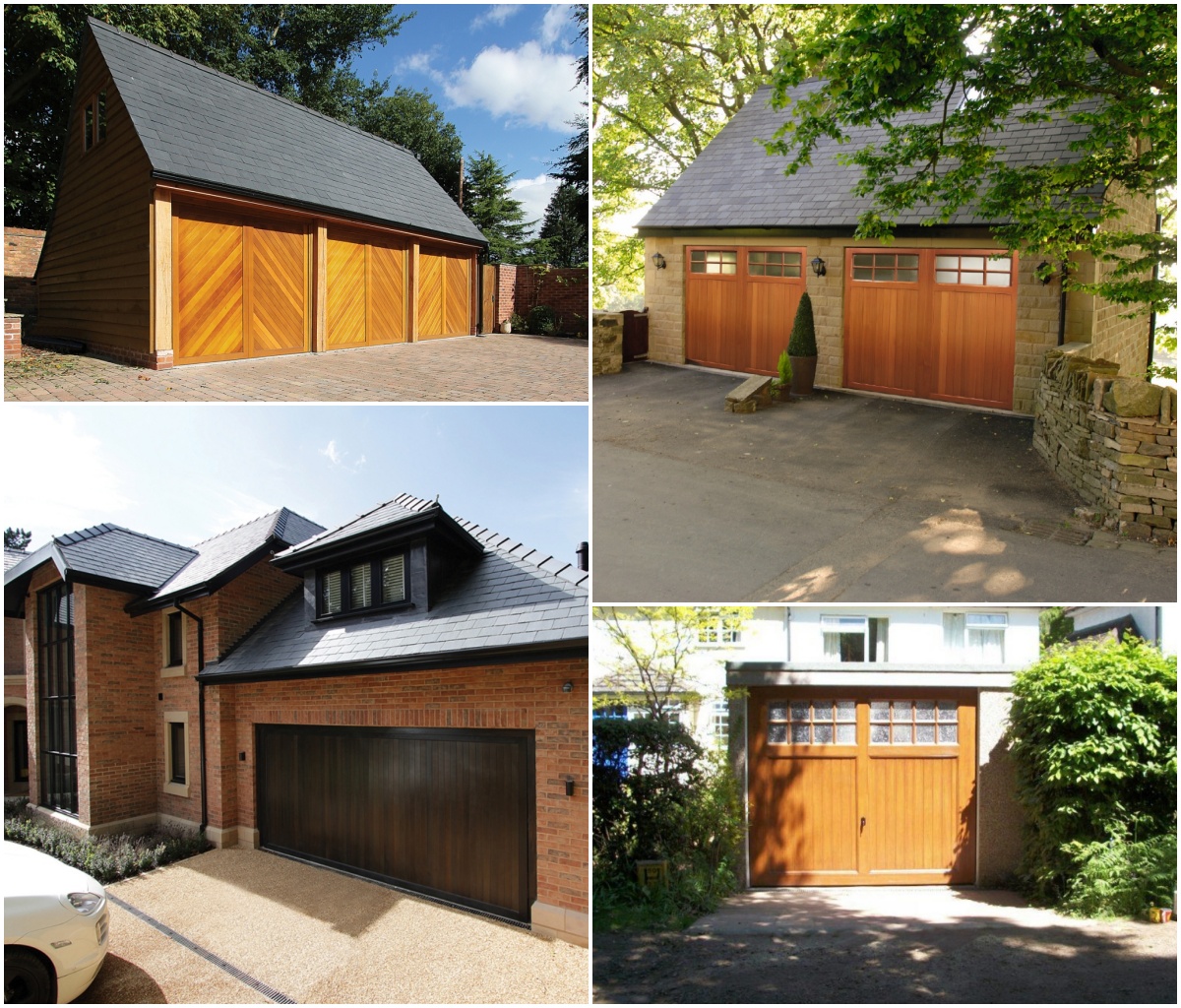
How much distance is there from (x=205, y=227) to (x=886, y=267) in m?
9.38

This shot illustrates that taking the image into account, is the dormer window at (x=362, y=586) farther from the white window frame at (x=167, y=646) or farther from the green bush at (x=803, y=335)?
the green bush at (x=803, y=335)

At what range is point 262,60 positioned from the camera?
18.1 meters

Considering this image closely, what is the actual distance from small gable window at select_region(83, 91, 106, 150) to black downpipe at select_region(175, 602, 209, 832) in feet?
19.5

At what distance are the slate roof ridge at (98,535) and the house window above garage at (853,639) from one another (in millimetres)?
8405

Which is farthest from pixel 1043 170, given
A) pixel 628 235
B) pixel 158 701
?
pixel 628 235

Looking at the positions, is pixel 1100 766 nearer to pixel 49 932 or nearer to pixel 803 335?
pixel 803 335

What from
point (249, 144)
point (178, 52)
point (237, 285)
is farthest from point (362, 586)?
point (178, 52)

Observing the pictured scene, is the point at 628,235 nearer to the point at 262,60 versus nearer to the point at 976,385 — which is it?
the point at 262,60

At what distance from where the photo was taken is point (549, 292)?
20141 millimetres

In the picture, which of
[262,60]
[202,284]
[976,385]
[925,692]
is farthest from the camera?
[262,60]

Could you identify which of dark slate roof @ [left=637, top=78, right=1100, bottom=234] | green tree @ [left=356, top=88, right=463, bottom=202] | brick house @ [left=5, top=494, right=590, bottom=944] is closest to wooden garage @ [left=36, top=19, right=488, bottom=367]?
brick house @ [left=5, top=494, right=590, bottom=944]

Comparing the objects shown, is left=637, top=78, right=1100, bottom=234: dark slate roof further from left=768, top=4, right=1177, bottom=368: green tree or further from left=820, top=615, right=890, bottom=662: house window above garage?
left=820, top=615, right=890, bottom=662: house window above garage

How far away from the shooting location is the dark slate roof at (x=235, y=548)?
10.1 m

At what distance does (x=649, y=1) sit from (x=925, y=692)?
1622 centimetres
